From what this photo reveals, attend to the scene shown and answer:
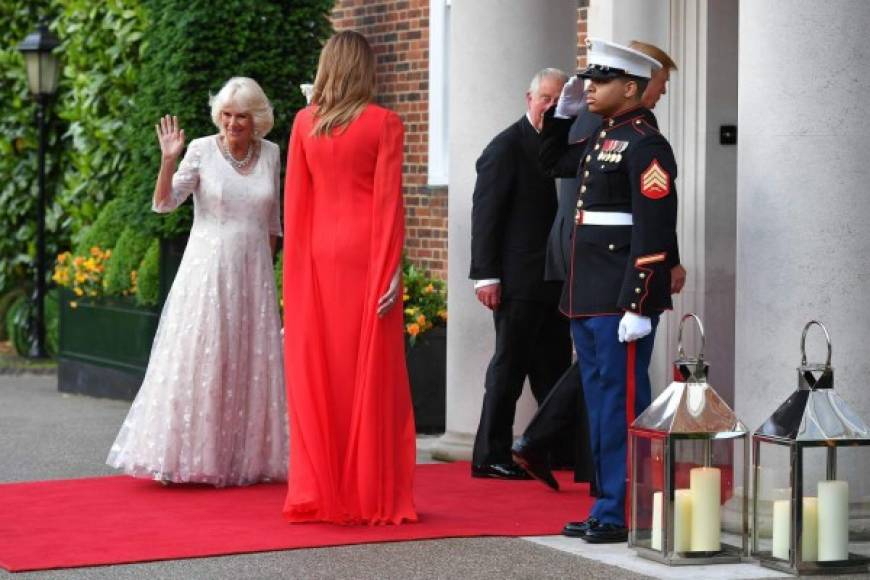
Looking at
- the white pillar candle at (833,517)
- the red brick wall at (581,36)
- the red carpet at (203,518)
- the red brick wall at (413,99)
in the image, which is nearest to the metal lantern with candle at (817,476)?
the white pillar candle at (833,517)

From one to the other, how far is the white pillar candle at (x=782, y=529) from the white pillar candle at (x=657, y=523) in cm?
41

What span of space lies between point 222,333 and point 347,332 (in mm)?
1563

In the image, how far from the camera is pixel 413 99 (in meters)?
15.0

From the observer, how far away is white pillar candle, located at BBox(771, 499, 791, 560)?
24.0 feet

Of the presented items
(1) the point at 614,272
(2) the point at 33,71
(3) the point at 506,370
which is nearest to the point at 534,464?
(3) the point at 506,370

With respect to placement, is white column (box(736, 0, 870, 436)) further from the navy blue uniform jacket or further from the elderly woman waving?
the elderly woman waving

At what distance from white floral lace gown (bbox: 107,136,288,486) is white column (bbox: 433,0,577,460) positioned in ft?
3.70

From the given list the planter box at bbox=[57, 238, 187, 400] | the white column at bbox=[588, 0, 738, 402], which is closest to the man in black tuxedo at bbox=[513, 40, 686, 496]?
the white column at bbox=[588, 0, 738, 402]

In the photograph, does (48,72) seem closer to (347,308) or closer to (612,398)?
(347,308)

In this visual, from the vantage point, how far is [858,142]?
7938 millimetres

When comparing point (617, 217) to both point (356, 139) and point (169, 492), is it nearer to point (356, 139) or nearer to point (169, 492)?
point (356, 139)

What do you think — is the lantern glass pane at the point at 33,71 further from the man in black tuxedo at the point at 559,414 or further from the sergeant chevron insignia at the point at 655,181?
the sergeant chevron insignia at the point at 655,181

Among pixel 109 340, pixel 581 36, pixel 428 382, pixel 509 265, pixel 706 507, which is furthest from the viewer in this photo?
pixel 109 340

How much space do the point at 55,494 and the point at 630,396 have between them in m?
2.98
